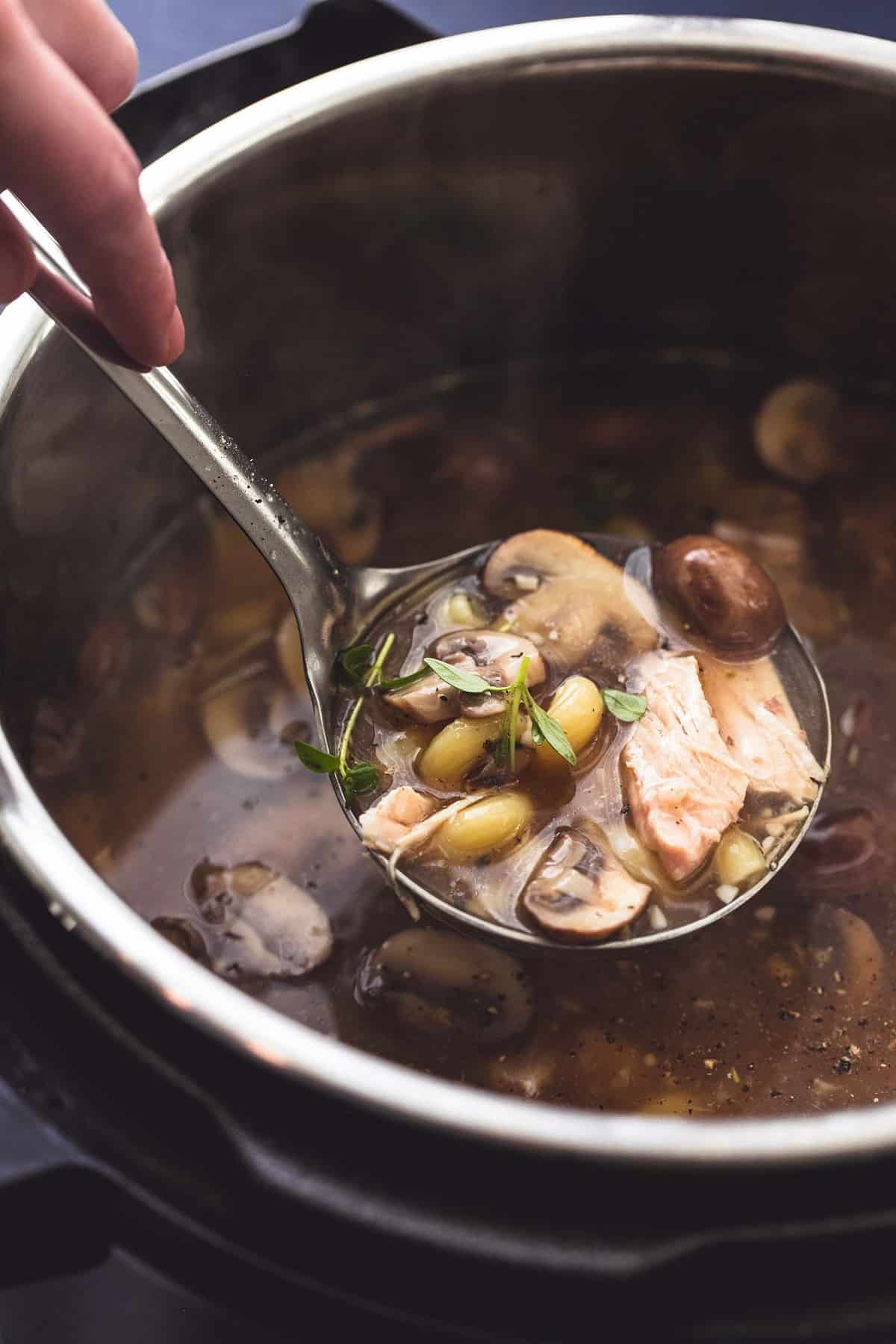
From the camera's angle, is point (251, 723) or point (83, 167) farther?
point (251, 723)

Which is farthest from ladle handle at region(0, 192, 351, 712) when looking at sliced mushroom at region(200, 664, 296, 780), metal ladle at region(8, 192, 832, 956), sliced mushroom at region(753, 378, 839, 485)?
sliced mushroom at region(753, 378, 839, 485)

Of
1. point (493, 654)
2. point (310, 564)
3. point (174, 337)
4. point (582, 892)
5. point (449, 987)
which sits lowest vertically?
point (449, 987)

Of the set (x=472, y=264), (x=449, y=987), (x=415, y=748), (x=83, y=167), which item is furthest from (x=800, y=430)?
(x=83, y=167)

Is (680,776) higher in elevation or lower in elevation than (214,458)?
lower

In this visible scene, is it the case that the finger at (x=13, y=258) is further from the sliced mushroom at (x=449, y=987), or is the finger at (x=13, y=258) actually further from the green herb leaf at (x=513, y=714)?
the sliced mushroom at (x=449, y=987)

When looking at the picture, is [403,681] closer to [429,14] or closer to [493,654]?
[493,654]

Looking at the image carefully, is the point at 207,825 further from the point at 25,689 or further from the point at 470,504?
the point at 470,504

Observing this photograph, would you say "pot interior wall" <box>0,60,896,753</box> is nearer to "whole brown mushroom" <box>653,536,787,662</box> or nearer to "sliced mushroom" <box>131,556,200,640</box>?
"sliced mushroom" <box>131,556,200,640</box>
